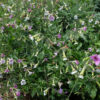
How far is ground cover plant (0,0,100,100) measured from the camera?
7.35ft

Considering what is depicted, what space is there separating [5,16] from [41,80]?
174 cm

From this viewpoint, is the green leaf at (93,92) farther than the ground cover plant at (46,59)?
No

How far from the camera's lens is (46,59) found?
2564 mm

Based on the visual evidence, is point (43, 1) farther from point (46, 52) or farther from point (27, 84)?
point (27, 84)

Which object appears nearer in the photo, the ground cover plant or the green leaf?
the green leaf

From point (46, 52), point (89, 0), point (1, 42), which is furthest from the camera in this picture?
point (89, 0)

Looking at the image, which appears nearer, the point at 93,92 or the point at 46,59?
the point at 93,92

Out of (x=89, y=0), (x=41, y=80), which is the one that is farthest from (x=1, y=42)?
(x=89, y=0)

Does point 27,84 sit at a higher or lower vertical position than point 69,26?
lower

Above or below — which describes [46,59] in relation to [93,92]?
above

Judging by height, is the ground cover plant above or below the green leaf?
above

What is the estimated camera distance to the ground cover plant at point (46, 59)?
2.24 m

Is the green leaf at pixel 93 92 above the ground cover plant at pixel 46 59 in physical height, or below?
below

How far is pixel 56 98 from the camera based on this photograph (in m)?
2.52
